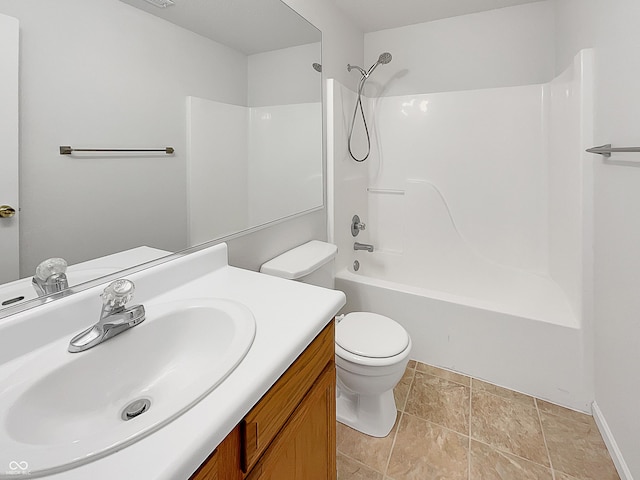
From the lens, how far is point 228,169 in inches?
54.1

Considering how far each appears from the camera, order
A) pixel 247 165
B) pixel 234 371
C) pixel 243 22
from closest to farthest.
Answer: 1. pixel 234 371
2. pixel 243 22
3. pixel 247 165

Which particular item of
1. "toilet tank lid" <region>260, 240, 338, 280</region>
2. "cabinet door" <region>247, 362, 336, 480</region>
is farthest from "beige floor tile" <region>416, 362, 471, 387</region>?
"cabinet door" <region>247, 362, 336, 480</region>

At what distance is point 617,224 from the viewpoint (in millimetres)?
1314

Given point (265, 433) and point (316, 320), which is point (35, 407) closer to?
point (265, 433)

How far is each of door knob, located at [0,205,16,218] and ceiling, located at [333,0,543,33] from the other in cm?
205

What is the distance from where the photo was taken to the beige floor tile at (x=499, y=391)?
5.63ft

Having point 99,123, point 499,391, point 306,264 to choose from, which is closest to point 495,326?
point 499,391

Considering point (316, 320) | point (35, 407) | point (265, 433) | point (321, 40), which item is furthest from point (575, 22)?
point (35, 407)

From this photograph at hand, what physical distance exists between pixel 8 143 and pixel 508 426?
6.76 feet

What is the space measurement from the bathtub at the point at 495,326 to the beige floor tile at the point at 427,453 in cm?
48

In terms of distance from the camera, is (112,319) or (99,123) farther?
(99,123)

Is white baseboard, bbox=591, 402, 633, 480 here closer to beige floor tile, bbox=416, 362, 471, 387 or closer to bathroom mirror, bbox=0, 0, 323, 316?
beige floor tile, bbox=416, 362, 471, 387

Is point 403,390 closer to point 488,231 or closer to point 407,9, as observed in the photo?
point 488,231

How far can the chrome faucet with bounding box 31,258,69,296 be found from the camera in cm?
78
